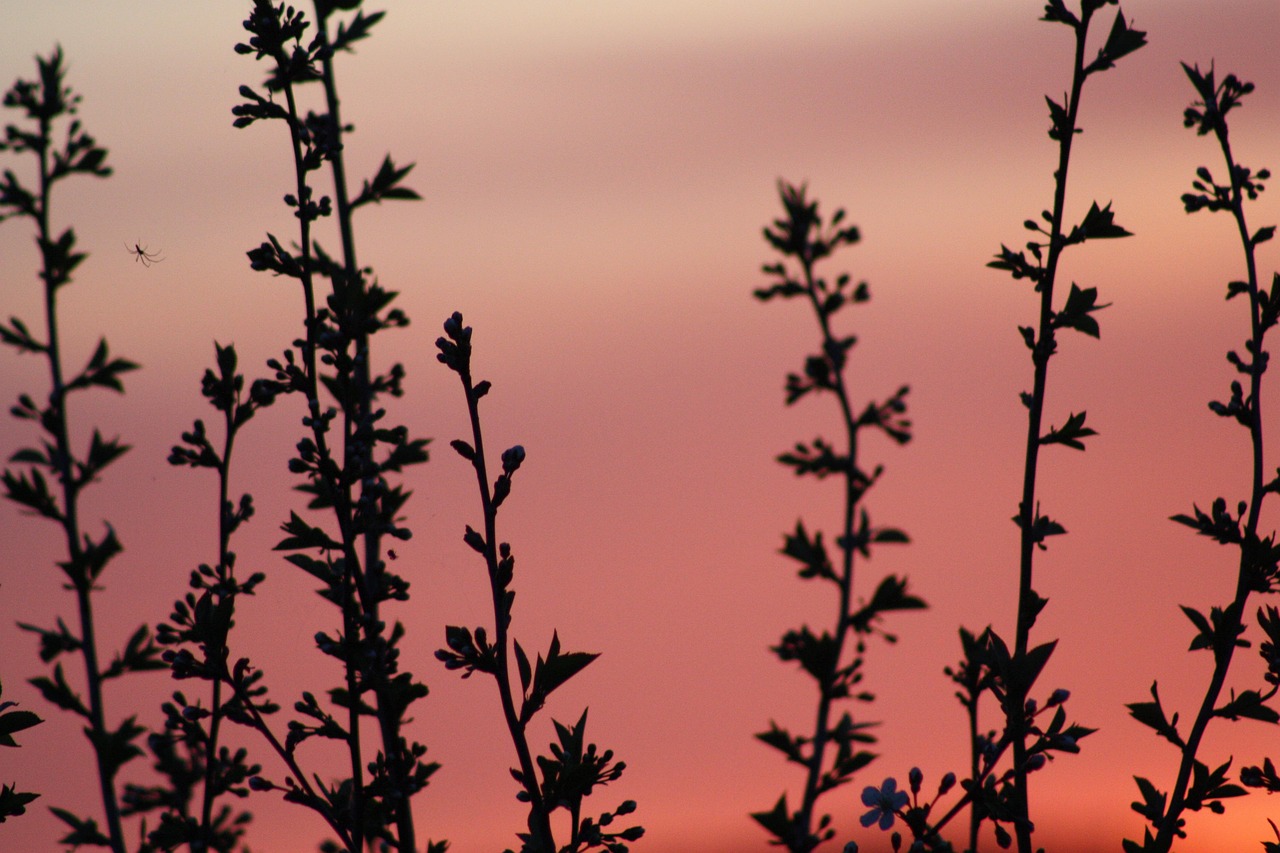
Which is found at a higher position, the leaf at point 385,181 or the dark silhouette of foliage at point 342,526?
the leaf at point 385,181

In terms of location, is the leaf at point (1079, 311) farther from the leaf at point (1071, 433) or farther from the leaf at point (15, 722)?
the leaf at point (15, 722)

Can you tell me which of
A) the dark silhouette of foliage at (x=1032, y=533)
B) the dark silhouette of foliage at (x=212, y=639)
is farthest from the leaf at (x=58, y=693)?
the dark silhouette of foliage at (x=1032, y=533)

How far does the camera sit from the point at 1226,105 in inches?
188

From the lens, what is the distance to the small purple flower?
378 cm

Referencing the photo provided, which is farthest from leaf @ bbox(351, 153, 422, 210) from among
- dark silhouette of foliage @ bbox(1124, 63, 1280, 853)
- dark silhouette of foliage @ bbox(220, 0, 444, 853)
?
dark silhouette of foliage @ bbox(1124, 63, 1280, 853)

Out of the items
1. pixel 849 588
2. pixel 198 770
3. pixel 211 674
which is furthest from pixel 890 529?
pixel 198 770

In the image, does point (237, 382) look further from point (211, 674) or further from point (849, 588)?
point (849, 588)

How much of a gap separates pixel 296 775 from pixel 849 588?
2.89m

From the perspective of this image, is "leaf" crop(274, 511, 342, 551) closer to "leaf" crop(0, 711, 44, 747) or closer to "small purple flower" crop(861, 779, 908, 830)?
"leaf" crop(0, 711, 44, 747)

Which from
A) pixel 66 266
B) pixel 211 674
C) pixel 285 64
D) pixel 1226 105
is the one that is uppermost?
pixel 66 266

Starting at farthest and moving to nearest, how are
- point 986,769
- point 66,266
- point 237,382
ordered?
point 66,266, point 237,382, point 986,769

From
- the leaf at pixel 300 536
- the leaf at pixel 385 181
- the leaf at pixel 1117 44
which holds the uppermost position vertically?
the leaf at pixel 385 181

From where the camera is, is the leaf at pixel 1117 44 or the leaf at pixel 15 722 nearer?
the leaf at pixel 15 722

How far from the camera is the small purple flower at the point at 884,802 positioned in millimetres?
3779
